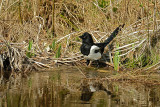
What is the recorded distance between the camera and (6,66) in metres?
5.91

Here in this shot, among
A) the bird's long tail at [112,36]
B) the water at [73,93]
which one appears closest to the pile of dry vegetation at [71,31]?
the bird's long tail at [112,36]

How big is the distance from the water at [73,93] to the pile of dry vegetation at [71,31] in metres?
0.89

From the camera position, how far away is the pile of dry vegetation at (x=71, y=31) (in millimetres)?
5930

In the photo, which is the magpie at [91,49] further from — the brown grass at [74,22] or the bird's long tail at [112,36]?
the brown grass at [74,22]

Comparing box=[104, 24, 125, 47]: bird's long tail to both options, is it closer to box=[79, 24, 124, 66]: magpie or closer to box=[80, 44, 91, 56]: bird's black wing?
box=[79, 24, 124, 66]: magpie

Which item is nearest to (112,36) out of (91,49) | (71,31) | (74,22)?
(91,49)

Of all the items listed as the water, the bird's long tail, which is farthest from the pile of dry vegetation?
the water

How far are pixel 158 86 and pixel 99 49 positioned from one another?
1758 millimetres

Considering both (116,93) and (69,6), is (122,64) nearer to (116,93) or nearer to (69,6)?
(116,93)

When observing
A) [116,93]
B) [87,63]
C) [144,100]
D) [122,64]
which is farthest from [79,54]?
[144,100]

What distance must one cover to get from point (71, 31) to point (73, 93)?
366cm

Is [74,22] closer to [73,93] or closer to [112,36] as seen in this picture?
[112,36]

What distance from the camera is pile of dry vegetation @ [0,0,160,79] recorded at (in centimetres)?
593

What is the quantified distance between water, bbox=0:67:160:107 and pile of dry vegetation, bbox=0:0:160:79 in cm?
89
